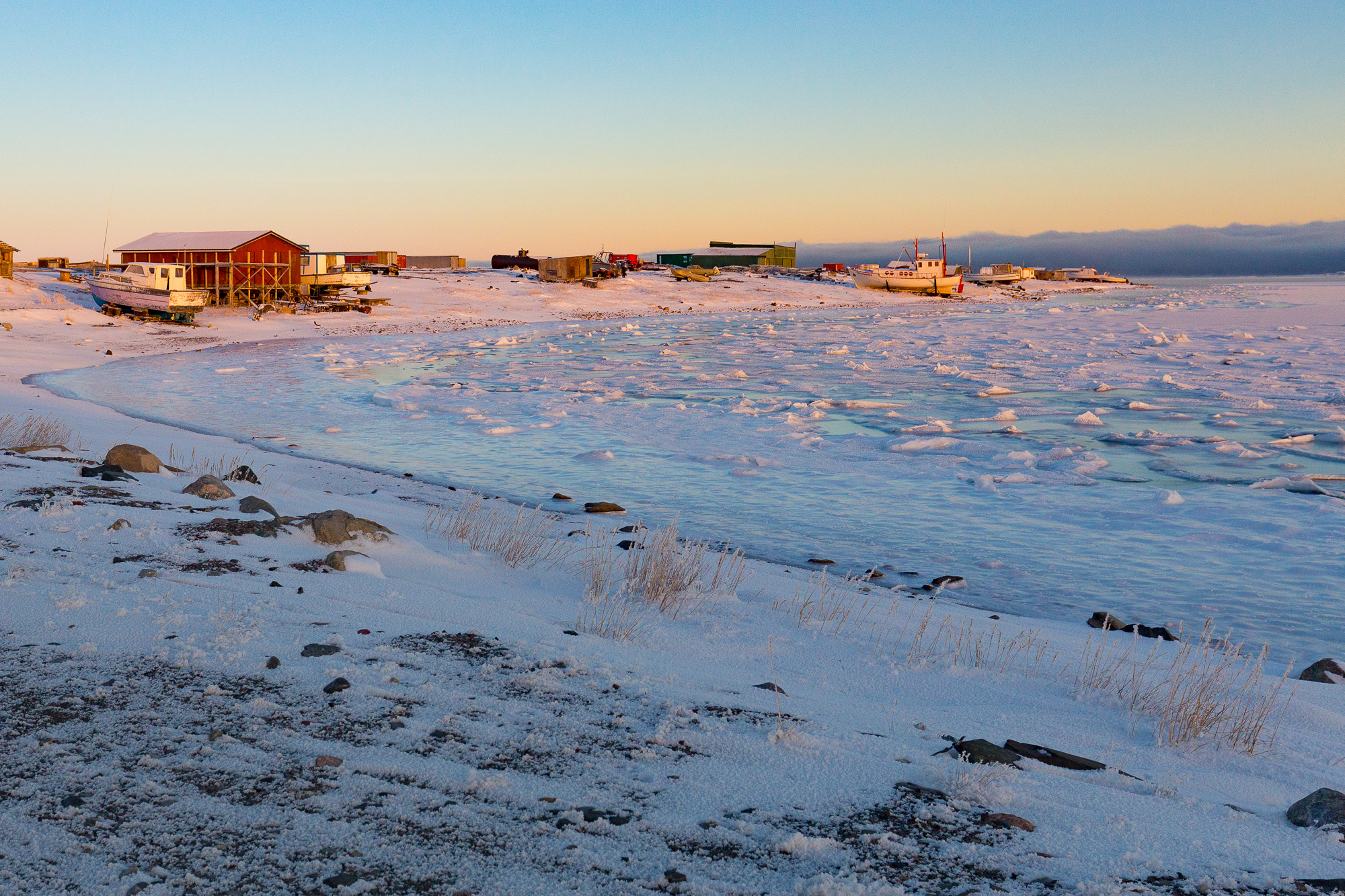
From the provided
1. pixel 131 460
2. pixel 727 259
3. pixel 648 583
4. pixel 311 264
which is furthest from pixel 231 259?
pixel 727 259

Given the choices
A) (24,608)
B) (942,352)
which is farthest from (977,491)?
(942,352)

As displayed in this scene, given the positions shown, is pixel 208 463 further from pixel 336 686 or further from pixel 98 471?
pixel 336 686

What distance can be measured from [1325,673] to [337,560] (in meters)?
5.83

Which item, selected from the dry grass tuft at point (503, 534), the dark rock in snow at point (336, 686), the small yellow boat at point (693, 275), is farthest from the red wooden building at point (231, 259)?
the dark rock in snow at point (336, 686)

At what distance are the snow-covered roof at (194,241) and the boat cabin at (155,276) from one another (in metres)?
5.48

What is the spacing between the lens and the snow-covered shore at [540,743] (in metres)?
2.64

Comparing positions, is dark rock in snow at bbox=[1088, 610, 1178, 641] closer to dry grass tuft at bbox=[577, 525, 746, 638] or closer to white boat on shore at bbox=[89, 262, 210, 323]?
dry grass tuft at bbox=[577, 525, 746, 638]

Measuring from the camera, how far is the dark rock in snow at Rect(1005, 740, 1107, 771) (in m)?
3.54

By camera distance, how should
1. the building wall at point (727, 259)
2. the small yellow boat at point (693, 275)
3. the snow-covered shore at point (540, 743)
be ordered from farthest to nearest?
the building wall at point (727, 259)
the small yellow boat at point (693, 275)
the snow-covered shore at point (540, 743)

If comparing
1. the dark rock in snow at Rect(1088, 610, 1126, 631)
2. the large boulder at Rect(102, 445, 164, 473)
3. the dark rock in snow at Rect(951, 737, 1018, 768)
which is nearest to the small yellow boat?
the large boulder at Rect(102, 445, 164, 473)

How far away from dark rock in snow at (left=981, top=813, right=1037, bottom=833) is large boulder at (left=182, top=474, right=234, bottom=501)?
6132mm

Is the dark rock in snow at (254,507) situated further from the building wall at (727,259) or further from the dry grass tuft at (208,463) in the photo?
the building wall at (727,259)

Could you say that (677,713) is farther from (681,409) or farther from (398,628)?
(681,409)

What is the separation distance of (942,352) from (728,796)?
95.5 ft
